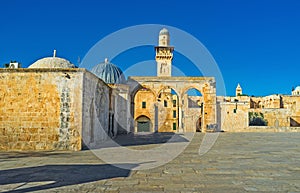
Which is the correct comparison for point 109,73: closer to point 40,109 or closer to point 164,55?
point 40,109

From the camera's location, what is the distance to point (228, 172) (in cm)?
620

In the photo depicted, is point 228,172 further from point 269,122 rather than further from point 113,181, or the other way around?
point 269,122

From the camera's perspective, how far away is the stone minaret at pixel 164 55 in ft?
152

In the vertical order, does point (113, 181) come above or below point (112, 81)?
below

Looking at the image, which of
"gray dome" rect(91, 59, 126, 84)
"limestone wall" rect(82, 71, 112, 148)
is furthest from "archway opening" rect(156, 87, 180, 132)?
"limestone wall" rect(82, 71, 112, 148)

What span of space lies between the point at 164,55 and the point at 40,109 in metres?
36.8

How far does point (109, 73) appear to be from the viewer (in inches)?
942

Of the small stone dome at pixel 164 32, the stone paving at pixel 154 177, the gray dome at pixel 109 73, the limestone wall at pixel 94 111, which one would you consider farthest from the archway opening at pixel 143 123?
the stone paving at pixel 154 177

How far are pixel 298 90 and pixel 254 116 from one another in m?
35.0

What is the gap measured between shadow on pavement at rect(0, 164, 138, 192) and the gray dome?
669 inches

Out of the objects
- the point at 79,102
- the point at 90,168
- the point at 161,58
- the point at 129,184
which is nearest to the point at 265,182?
the point at 129,184

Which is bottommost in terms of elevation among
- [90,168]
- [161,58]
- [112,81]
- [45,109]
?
[90,168]

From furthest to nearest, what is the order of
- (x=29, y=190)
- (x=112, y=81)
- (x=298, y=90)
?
(x=298, y=90) → (x=112, y=81) → (x=29, y=190)

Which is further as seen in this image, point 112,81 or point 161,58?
point 161,58
